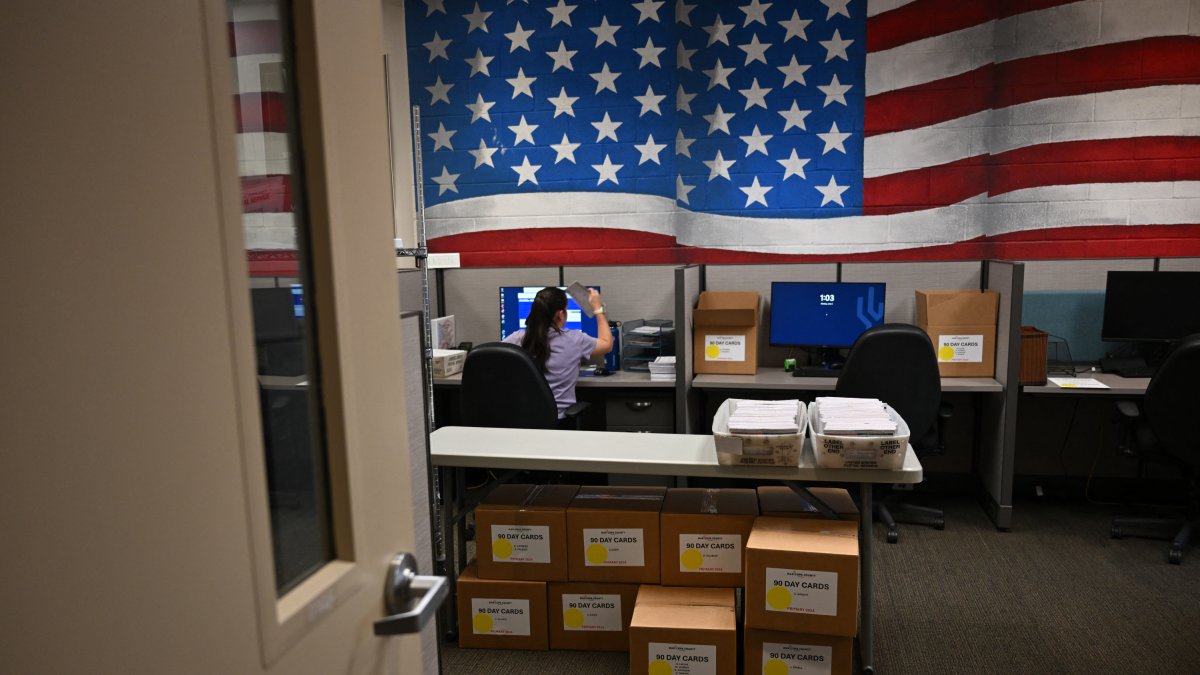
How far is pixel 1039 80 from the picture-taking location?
4.09m

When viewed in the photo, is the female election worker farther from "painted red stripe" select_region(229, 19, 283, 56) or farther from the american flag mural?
"painted red stripe" select_region(229, 19, 283, 56)

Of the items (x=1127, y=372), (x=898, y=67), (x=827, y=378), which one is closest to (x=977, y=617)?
(x=827, y=378)

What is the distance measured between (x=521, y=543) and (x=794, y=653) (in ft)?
2.86

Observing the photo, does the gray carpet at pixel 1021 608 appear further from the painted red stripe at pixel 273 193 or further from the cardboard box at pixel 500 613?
the painted red stripe at pixel 273 193

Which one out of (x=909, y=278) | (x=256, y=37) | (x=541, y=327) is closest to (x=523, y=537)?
(x=541, y=327)

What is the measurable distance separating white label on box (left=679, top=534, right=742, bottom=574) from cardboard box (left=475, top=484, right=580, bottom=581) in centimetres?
38

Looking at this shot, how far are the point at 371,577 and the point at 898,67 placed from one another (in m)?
4.24

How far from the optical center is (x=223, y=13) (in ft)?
1.98

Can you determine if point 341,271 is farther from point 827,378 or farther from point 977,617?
point 827,378

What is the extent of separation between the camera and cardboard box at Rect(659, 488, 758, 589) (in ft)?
7.62

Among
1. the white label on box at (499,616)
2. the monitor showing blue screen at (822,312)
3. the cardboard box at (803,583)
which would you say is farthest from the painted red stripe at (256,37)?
the monitor showing blue screen at (822,312)

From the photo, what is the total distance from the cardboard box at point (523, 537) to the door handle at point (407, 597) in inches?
61.4

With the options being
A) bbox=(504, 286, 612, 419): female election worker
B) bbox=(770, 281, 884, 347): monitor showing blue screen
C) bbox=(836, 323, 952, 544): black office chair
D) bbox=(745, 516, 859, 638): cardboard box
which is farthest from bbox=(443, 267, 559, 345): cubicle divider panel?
bbox=(745, 516, 859, 638): cardboard box

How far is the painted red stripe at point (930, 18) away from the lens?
4.12 metres
